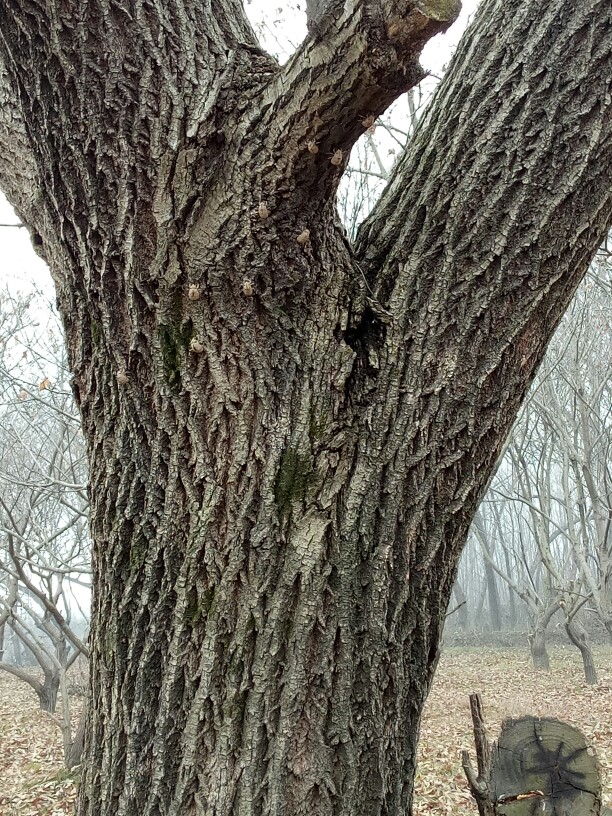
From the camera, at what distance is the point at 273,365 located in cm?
128

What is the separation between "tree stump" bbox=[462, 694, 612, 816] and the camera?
6.96 ft

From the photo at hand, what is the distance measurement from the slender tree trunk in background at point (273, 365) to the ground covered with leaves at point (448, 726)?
1983mm

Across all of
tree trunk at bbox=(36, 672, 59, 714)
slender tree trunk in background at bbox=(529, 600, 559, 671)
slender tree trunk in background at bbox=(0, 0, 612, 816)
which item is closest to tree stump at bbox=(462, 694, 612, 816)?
slender tree trunk in background at bbox=(0, 0, 612, 816)

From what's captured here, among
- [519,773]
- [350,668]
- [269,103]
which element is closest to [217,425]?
[350,668]

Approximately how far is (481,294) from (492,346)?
0.37ft

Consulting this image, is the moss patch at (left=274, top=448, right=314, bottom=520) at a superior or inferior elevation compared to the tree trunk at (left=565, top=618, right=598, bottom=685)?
superior

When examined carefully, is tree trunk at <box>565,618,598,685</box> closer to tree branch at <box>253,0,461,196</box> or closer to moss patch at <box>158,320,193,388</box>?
moss patch at <box>158,320,193,388</box>

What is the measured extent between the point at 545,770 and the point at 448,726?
213 inches

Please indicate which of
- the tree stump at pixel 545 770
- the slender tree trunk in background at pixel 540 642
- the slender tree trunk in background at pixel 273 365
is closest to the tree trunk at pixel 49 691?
the tree stump at pixel 545 770

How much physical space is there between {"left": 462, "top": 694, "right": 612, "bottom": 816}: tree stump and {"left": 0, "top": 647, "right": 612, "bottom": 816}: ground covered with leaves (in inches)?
18.5

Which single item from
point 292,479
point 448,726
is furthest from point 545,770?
point 448,726

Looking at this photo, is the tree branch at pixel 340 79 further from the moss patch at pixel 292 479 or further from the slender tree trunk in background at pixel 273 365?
the moss patch at pixel 292 479

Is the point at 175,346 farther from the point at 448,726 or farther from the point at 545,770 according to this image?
the point at 448,726

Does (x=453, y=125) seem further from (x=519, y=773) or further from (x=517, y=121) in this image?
(x=519, y=773)
